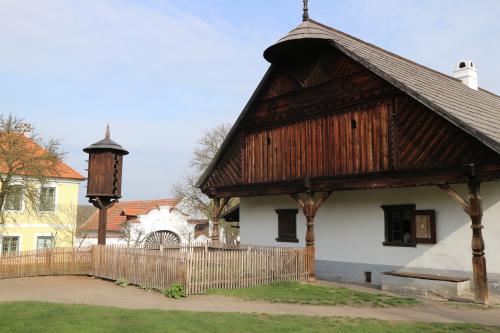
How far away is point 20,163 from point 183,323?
1624 centimetres

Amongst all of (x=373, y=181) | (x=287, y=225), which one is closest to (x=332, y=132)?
(x=373, y=181)

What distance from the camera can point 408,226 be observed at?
14.7 meters

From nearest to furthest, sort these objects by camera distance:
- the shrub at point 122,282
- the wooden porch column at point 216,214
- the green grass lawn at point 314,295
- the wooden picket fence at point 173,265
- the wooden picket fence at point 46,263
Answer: the green grass lawn at point 314,295 → the wooden picket fence at point 173,265 → the shrub at point 122,282 → the wooden picket fence at point 46,263 → the wooden porch column at point 216,214

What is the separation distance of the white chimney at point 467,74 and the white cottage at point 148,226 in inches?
859

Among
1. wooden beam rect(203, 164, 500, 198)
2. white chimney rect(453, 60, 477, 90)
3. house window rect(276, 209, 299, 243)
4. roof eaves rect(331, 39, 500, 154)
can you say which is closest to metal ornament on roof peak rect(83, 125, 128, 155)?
wooden beam rect(203, 164, 500, 198)

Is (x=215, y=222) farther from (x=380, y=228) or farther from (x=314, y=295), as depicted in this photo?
(x=314, y=295)

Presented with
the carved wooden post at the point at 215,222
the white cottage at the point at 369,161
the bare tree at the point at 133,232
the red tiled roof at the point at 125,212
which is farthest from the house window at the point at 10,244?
the white cottage at the point at 369,161

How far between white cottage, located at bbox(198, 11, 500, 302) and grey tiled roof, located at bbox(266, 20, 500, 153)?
0.19 ft

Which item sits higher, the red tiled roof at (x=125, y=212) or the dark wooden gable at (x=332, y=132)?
the dark wooden gable at (x=332, y=132)

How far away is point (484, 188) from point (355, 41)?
23.7ft

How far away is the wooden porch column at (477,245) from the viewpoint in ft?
37.1

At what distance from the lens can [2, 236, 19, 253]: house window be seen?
2584 cm

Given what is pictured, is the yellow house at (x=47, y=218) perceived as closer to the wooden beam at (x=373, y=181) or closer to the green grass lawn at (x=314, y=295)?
the wooden beam at (x=373, y=181)

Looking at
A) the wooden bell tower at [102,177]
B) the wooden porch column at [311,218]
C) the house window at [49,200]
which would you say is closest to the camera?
the wooden porch column at [311,218]
